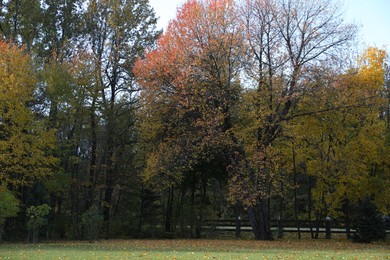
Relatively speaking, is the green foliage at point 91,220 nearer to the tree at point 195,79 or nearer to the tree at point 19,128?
the tree at point 195,79

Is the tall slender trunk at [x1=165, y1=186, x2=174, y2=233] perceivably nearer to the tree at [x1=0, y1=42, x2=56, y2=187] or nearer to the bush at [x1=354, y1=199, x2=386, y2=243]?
the tree at [x1=0, y1=42, x2=56, y2=187]

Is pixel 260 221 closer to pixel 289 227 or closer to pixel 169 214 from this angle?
pixel 169 214

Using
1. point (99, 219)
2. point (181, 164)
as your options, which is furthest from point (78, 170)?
point (181, 164)

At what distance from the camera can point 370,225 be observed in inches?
963

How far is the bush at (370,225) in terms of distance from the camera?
2448 cm

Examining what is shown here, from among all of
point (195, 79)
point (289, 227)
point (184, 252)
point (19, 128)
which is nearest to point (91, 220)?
point (19, 128)

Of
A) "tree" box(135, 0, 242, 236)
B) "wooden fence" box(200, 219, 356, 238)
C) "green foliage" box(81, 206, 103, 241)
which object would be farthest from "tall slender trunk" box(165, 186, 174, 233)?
"green foliage" box(81, 206, 103, 241)

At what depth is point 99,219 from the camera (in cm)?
2211

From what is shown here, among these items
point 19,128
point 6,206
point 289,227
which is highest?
point 19,128

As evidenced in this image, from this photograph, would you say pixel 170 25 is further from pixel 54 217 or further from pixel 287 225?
pixel 287 225

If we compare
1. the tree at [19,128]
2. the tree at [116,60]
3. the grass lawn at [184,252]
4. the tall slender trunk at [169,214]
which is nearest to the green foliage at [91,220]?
the grass lawn at [184,252]

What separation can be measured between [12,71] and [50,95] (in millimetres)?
2776

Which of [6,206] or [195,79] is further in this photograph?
[195,79]

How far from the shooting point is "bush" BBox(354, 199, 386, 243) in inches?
964
